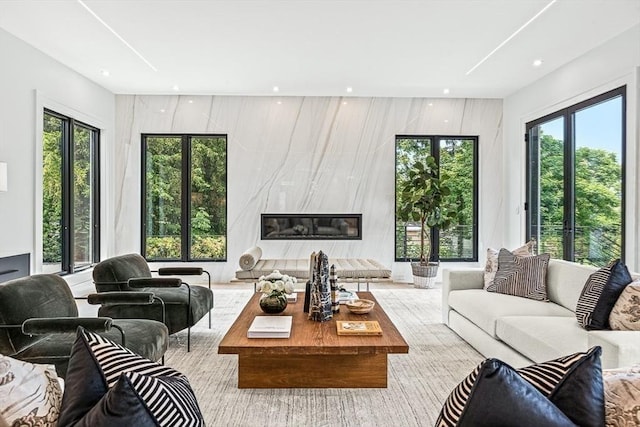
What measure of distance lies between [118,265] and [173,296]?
0.53m

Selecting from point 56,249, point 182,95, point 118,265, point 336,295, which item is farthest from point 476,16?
point 56,249

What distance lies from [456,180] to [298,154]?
2597 millimetres

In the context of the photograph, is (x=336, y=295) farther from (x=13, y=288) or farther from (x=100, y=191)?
(x=100, y=191)

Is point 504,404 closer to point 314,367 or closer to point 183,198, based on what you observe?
point 314,367

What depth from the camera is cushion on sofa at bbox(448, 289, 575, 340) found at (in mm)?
3463

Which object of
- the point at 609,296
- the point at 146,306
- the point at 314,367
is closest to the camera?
the point at 609,296

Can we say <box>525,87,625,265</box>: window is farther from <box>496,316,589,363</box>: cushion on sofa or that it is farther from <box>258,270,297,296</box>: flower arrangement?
<box>258,270,297,296</box>: flower arrangement

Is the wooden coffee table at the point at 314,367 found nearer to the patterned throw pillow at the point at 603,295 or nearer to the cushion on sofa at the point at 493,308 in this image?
the cushion on sofa at the point at 493,308

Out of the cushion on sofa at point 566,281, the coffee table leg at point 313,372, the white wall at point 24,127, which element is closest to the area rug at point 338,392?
the coffee table leg at point 313,372

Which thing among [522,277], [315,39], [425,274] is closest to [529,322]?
[522,277]

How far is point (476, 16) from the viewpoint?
4.25 m

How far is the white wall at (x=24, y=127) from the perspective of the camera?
4520 mm

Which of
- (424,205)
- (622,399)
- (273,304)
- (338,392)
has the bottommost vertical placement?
(338,392)

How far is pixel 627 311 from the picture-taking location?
259 cm
